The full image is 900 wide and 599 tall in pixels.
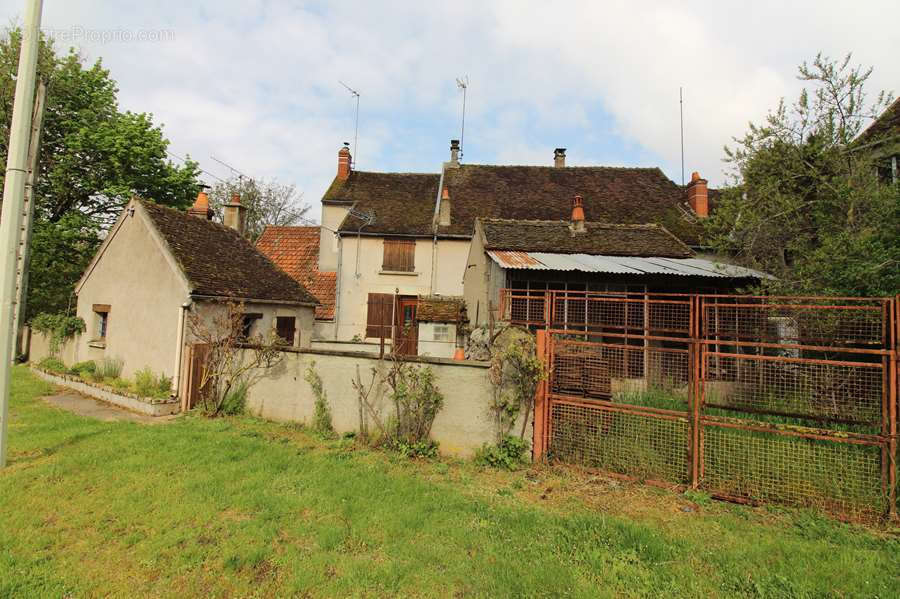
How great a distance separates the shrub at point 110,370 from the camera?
11.9 m

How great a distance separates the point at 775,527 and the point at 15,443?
35.3 feet

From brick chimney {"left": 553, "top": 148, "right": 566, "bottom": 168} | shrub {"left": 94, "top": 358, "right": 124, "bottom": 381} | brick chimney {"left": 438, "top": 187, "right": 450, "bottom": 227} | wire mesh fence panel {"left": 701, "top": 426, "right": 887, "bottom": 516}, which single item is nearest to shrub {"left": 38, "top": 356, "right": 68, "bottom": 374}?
shrub {"left": 94, "top": 358, "right": 124, "bottom": 381}

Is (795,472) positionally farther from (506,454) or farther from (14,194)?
(14,194)

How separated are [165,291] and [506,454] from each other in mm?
9724

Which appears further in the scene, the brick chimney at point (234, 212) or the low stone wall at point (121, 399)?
the brick chimney at point (234, 212)

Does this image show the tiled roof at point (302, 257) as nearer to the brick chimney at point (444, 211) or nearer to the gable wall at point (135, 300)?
A: the brick chimney at point (444, 211)

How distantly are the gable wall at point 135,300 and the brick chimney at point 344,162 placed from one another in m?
12.5

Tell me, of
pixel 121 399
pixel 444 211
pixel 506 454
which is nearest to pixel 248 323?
pixel 121 399

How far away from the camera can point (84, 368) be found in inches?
488

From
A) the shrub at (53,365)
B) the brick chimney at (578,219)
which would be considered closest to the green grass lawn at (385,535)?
the shrub at (53,365)

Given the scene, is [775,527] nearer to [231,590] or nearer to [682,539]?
[682,539]

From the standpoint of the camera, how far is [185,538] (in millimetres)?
4324

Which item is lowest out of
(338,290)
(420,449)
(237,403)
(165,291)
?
(420,449)

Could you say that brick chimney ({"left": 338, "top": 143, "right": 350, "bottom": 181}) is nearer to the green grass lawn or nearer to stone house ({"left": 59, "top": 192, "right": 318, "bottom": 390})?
stone house ({"left": 59, "top": 192, "right": 318, "bottom": 390})
